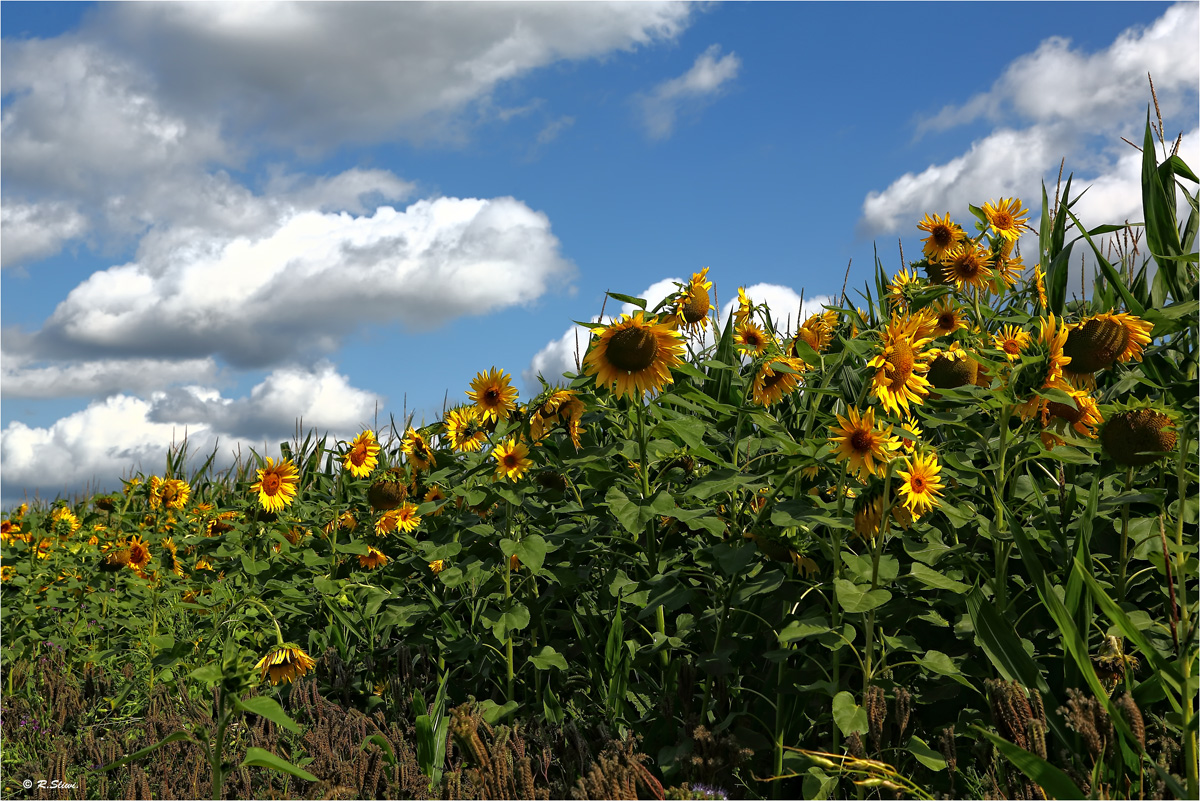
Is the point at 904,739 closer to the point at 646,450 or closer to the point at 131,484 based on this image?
the point at 646,450

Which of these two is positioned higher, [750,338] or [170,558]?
[750,338]

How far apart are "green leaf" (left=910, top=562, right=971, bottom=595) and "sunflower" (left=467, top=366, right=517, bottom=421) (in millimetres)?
1710

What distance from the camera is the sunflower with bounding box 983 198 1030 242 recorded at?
13.2ft

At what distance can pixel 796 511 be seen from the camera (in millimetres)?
2248

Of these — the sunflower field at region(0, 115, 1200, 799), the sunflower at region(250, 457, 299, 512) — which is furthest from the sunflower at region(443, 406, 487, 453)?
the sunflower at region(250, 457, 299, 512)

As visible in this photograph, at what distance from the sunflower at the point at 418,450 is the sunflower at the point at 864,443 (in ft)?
7.13

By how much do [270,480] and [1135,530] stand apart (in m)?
3.75

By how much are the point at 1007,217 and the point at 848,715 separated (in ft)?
9.42

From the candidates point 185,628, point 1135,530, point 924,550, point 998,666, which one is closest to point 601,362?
point 924,550

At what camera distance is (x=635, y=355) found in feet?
8.86

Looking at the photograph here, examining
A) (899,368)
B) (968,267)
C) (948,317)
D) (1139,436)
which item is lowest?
(1139,436)

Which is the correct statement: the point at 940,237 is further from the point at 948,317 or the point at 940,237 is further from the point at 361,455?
the point at 361,455

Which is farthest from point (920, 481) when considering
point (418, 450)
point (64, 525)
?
point (64, 525)

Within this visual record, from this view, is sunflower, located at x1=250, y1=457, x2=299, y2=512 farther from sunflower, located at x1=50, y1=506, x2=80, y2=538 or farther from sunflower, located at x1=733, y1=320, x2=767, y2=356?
sunflower, located at x1=50, y1=506, x2=80, y2=538
